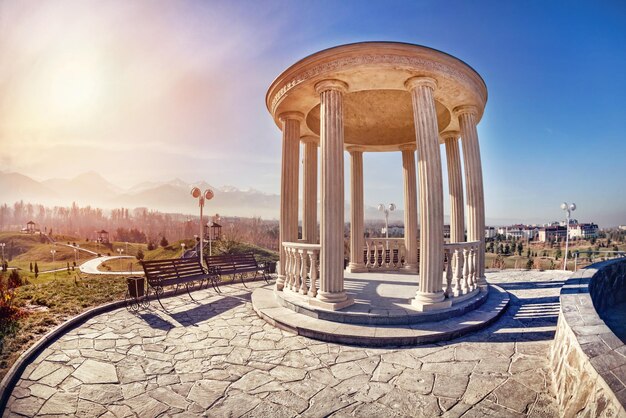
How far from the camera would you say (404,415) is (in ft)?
9.57

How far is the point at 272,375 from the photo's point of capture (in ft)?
12.1

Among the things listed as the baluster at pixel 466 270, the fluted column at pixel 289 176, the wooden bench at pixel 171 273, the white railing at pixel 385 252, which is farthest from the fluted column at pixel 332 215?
the white railing at pixel 385 252

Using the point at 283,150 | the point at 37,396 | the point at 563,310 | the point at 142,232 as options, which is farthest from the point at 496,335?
the point at 142,232

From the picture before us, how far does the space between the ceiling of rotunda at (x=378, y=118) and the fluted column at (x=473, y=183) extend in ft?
2.89

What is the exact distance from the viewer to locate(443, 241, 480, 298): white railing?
6.12 m

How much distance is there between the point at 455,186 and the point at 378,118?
3.06 m

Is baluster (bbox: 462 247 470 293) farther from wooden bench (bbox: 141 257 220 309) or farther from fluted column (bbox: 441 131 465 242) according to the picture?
wooden bench (bbox: 141 257 220 309)

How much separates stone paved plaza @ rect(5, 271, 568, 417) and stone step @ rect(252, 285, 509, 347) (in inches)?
5.6

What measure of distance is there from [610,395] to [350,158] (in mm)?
9218

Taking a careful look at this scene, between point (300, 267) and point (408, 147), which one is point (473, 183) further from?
point (300, 267)

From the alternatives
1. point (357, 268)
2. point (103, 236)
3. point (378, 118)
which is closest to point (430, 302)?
point (357, 268)

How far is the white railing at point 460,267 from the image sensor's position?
6121 millimetres

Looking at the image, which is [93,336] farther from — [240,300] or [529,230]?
[529,230]

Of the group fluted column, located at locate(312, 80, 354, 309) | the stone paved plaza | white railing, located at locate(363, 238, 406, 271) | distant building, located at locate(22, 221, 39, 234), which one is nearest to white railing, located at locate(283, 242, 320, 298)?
fluted column, located at locate(312, 80, 354, 309)
